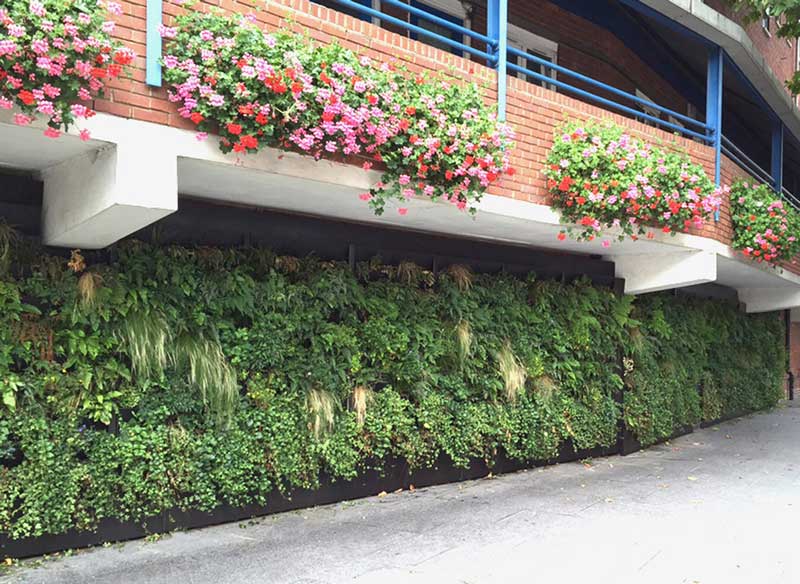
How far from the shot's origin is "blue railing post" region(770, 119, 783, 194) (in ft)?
37.7

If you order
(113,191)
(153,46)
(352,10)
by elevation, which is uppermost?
(352,10)

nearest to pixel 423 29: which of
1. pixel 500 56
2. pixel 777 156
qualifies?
pixel 500 56

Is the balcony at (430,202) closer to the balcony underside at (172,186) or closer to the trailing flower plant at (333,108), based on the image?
the balcony underside at (172,186)

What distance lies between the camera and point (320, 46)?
4816 millimetres

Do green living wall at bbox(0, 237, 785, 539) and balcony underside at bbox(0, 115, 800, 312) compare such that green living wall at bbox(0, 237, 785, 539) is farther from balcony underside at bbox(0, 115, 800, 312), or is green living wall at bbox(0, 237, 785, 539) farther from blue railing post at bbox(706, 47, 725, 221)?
blue railing post at bbox(706, 47, 725, 221)

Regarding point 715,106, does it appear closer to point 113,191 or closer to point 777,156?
point 777,156

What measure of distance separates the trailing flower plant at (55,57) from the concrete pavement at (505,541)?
2876 mm

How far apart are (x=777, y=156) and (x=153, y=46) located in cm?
1098

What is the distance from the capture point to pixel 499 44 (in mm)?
6387

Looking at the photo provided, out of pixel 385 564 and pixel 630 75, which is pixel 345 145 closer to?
pixel 385 564

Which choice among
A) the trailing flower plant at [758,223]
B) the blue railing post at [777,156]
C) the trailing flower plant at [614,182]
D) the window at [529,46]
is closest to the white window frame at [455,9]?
the window at [529,46]

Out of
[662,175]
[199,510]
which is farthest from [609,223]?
[199,510]

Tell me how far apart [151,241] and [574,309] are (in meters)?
5.26

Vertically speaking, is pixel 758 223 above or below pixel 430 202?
above
